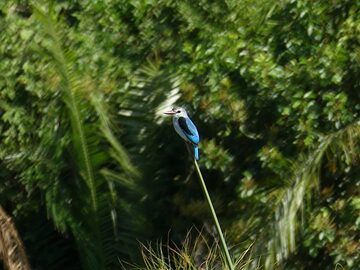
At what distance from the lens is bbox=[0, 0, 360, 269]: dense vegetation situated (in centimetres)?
749

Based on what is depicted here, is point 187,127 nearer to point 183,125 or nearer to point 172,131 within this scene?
point 183,125

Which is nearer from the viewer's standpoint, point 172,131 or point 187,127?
point 187,127

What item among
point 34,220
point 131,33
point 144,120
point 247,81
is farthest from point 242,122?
point 34,220

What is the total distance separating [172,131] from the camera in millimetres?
8273

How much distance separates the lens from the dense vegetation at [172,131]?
749 centimetres

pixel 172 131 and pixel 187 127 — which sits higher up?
pixel 187 127

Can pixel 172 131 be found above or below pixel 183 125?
below

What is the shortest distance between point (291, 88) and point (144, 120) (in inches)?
48.4

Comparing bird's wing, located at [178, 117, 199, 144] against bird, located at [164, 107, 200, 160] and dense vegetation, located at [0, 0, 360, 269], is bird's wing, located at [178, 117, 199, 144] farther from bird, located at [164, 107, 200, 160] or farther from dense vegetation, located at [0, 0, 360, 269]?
dense vegetation, located at [0, 0, 360, 269]

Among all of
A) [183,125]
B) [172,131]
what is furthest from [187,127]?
[172,131]

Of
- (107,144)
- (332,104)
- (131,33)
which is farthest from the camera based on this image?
(131,33)

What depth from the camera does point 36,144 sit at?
27.7ft

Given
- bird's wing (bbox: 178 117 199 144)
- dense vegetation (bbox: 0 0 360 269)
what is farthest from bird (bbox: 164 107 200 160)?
dense vegetation (bbox: 0 0 360 269)

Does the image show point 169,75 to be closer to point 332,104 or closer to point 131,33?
point 131,33
